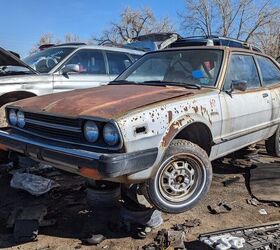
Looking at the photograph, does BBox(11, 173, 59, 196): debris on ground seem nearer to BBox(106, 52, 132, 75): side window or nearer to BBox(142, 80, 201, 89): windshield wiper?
BBox(142, 80, 201, 89): windshield wiper

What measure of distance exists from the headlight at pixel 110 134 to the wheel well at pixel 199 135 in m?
1.00

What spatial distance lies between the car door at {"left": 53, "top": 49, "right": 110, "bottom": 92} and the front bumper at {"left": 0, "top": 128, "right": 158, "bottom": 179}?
3.11m

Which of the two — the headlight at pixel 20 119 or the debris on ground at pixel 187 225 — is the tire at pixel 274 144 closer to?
the debris on ground at pixel 187 225

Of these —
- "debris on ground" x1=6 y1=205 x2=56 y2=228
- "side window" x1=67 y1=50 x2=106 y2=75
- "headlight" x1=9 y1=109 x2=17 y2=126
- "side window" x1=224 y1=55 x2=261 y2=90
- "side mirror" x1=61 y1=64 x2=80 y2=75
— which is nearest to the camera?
"debris on ground" x1=6 y1=205 x2=56 y2=228

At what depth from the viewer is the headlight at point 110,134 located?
333 cm

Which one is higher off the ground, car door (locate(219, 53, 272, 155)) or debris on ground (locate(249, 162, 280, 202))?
car door (locate(219, 53, 272, 155))

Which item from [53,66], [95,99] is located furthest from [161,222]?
[53,66]

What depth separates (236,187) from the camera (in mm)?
4996

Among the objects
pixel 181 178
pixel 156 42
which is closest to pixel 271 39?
pixel 156 42

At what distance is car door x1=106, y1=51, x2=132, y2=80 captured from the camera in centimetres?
781

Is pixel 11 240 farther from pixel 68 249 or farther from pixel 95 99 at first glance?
pixel 95 99

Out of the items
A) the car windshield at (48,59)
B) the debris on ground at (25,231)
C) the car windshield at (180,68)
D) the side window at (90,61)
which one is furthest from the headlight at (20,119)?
the side window at (90,61)

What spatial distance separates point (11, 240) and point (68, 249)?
56cm

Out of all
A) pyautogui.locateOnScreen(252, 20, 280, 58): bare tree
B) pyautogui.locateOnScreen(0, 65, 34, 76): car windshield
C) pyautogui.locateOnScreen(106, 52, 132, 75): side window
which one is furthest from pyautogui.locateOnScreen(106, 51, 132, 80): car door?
pyautogui.locateOnScreen(252, 20, 280, 58): bare tree
